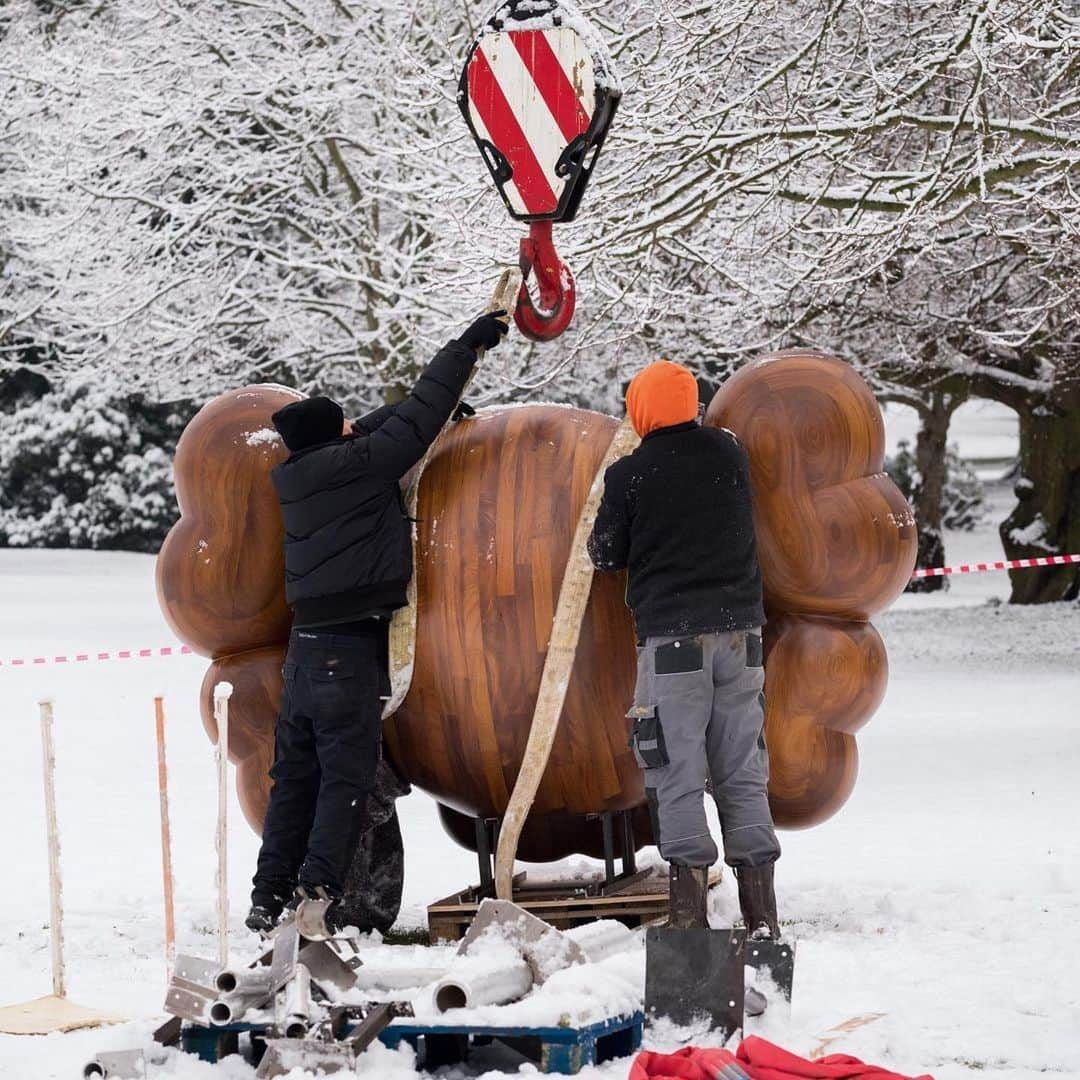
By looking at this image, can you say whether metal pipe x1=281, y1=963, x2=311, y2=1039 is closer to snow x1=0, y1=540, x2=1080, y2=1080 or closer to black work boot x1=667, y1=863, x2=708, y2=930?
snow x1=0, y1=540, x2=1080, y2=1080

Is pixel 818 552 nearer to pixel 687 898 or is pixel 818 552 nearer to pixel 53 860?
pixel 687 898

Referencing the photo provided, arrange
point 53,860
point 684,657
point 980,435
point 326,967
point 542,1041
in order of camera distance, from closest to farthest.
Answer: point 542,1041 < point 326,967 < point 684,657 < point 53,860 < point 980,435

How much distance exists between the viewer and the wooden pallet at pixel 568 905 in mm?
5133

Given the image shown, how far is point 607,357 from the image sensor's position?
55.2ft

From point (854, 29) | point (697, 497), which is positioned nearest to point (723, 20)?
point (854, 29)

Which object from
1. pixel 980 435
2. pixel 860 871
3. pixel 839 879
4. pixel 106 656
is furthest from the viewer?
pixel 980 435

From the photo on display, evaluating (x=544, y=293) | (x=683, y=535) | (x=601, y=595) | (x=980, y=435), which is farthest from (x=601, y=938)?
(x=980, y=435)

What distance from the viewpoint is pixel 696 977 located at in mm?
4203

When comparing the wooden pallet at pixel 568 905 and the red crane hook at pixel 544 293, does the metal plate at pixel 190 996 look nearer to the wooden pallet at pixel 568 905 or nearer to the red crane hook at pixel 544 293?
the wooden pallet at pixel 568 905

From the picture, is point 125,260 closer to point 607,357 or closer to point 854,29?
point 607,357

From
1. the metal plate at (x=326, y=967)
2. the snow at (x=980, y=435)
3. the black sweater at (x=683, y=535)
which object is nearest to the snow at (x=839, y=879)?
the metal plate at (x=326, y=967)

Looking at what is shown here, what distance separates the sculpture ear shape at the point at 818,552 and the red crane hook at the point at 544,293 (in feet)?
1.84

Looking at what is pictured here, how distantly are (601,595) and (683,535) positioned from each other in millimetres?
482

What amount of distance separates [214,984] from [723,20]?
6392 mm
